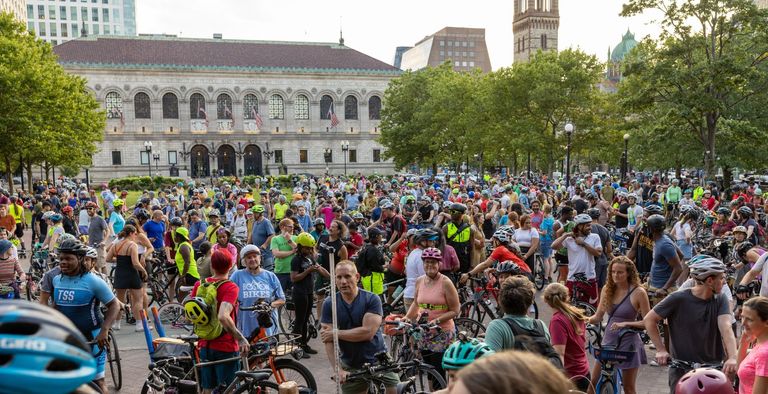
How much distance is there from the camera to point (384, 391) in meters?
6.17

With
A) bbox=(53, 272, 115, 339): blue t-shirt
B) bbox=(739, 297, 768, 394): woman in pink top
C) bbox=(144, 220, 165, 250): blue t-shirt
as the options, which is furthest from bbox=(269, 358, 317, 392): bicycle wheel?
bbox=(144, 220, 165, 250): blue t-shirt

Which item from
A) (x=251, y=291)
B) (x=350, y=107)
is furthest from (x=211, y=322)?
(x=350, y=107)

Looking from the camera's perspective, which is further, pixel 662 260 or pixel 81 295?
pixel 662 260

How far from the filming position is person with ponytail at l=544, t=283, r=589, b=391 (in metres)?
5.68

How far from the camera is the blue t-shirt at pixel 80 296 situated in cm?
644

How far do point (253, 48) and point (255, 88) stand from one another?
7.31 metres

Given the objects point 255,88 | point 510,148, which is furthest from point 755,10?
point 255,88

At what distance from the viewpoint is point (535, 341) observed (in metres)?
4.78

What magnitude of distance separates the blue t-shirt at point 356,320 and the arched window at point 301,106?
253 feet

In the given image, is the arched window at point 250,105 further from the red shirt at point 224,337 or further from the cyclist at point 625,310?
the cyclist at point 625,310

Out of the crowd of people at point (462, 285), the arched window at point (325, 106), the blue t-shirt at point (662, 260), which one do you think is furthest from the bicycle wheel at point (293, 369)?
the arched window at point (325, 106)

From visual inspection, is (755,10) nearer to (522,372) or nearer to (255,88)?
(522,372)

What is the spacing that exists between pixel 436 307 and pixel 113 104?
7625 centimetres

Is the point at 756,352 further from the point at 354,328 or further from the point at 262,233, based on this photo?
the point at 262,233
